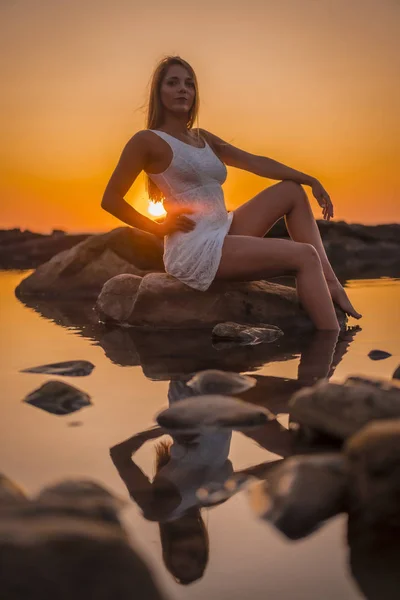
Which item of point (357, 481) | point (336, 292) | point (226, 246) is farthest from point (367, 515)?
point (336, 292)

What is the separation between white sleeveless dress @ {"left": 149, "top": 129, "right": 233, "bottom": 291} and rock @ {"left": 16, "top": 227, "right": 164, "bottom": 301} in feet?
14.5

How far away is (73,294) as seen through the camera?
904cm

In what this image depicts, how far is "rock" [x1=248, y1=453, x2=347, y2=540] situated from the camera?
1.40 meters

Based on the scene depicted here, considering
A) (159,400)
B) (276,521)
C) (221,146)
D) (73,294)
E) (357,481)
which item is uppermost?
(221,146)

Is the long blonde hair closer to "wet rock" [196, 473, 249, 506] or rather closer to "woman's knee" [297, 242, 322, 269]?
"woman's knee" [297, 242, 322, 269]

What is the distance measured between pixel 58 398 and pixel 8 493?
115cm

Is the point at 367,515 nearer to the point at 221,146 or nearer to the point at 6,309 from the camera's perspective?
the point at 221,146

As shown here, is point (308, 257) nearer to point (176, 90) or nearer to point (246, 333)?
point (246, 333)

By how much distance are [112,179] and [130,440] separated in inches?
99.6

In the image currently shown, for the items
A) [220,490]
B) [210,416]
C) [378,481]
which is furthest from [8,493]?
[210,416]

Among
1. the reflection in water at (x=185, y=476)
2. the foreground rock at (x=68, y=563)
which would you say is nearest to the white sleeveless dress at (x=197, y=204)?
the reflection in water at (x=185, y=476)

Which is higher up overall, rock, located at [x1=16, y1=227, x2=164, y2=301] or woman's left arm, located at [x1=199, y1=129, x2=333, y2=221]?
woman's left arm, located at [x1=199, y1=129, x2=333, y2=221]

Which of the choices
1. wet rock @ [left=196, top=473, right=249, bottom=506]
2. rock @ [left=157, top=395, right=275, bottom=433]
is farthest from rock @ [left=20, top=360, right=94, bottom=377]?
wet rock @ [left=196, top=473, right=249, bottom=506]

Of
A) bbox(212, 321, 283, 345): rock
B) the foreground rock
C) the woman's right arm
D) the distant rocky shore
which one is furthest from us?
the distant rocky shore
